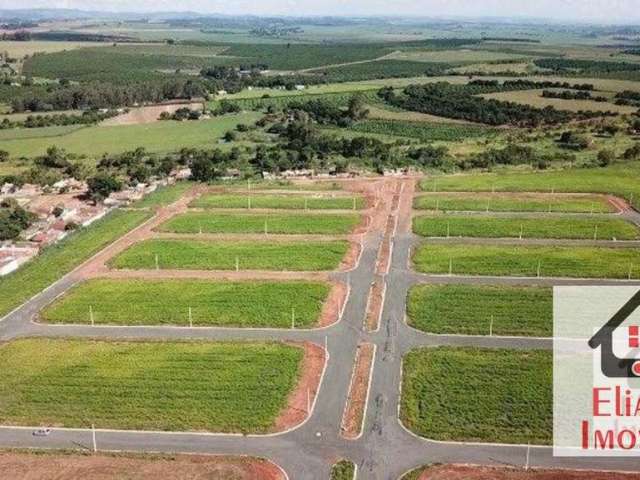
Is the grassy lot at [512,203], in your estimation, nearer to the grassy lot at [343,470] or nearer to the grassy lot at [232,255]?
the grassy lot at [232,255]

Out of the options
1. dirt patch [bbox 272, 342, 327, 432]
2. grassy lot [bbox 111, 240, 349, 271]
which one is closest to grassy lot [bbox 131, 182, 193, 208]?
grassy lot [bbox 111, 240, 349, 271]

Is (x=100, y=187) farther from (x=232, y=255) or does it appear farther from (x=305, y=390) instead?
(x=305, y=390)

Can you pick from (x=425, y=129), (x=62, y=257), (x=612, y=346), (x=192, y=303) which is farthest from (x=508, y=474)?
(x=425, y=129)

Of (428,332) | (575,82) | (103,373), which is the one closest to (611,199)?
(428,332)

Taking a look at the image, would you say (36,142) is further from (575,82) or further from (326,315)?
(575,82)

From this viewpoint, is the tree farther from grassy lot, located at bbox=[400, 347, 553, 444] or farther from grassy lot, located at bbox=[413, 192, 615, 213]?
grassy lot, located at bbox=[400, 347, 553, 444]

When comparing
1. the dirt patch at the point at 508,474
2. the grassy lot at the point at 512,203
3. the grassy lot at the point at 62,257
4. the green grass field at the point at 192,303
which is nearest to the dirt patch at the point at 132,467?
the dirt patch at the point at 508,474
